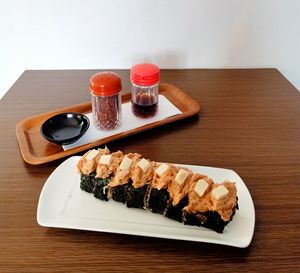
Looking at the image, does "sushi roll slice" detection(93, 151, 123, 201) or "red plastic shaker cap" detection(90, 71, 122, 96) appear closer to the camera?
"sushi roll slice" detection(93, 151, 123, 201)

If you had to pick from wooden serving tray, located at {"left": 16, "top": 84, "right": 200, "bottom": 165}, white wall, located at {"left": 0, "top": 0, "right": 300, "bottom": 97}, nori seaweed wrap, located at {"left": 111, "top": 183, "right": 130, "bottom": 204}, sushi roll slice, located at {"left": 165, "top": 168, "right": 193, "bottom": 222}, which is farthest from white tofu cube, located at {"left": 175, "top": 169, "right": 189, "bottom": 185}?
white wall, located at {"left": 0, "top": 0, "right": 300, "bottom": 97}

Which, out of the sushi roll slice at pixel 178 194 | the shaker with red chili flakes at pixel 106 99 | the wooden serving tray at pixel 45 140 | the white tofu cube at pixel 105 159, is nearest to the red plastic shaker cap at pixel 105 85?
the shaker with red chili flakes at pixel 106 99

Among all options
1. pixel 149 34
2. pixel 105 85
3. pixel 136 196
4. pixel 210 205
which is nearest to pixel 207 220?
pixel 210 205

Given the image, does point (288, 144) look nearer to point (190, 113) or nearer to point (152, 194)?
point (190, 113)

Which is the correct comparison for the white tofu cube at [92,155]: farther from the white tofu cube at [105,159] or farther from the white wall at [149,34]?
the white wall at [149,34]

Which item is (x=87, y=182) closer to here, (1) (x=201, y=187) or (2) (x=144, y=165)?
(2) (x=144, y=165)

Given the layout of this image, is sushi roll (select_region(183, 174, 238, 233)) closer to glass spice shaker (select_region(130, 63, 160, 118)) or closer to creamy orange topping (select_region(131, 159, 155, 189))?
creamy orange topping (select_region(131, 159, 155, 189))

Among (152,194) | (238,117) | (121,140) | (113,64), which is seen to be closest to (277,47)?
(238,117)
